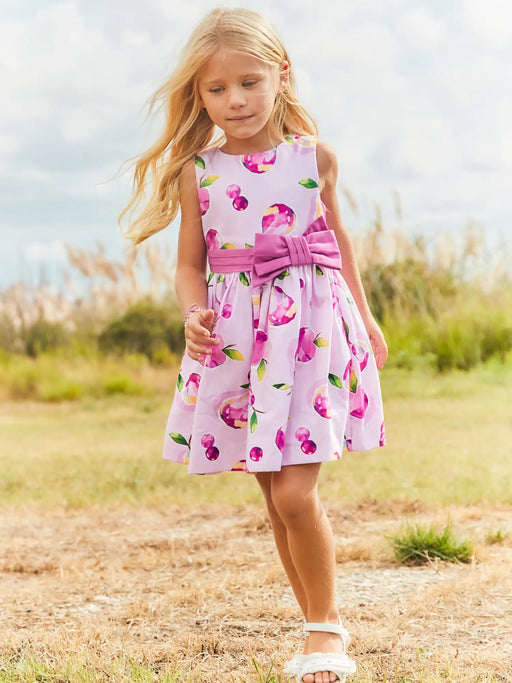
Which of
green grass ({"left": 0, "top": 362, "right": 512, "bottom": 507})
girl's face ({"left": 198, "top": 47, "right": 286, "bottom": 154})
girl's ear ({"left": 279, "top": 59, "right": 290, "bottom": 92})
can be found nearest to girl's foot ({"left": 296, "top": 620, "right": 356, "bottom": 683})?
girl's face ({"left": 198, "top": 47, "right": 286, "bottom": 154})

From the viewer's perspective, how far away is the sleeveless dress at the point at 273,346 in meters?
2.25

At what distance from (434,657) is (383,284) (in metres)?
6.62

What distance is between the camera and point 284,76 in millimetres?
2547

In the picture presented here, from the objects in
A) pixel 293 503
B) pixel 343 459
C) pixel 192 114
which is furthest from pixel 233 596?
pixel 343 459

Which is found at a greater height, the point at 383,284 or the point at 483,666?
the point at 383,284

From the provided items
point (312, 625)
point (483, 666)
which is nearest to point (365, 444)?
point (312, 625)

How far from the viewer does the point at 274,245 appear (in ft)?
7.72

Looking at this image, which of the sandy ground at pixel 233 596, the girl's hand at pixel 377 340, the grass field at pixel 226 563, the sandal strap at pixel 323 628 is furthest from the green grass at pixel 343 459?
the sandal strap at pixel 323 628

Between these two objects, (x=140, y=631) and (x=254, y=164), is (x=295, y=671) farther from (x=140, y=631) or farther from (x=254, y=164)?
(x=254, y=164)

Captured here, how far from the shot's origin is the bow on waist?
2.35 m

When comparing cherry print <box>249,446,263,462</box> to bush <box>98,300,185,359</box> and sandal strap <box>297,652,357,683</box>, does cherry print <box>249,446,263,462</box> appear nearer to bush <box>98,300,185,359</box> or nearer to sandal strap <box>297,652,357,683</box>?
sandal strap <box>297,652,357,683</box>

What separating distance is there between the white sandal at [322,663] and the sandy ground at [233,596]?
4.8 inches

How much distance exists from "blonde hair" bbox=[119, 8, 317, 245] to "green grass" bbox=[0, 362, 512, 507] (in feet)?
7.94

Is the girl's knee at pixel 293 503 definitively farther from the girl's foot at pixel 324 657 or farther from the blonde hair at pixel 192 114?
the blonde hair at pixel 192 114
